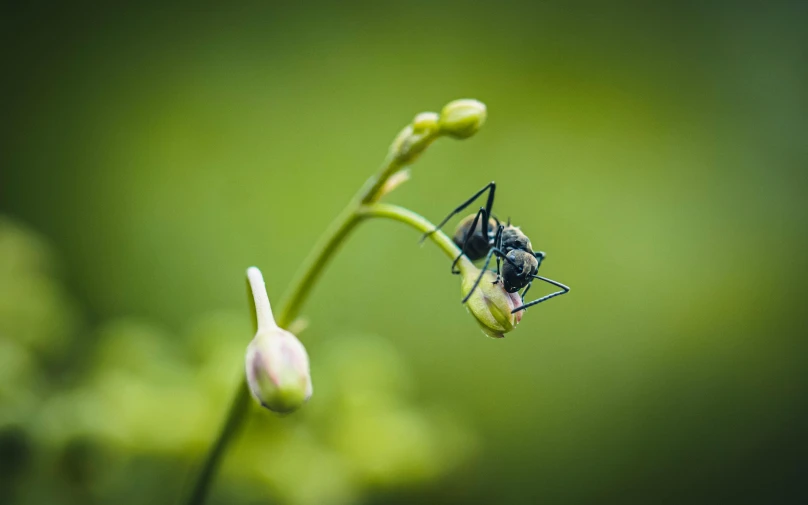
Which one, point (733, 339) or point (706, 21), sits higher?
point (706, 21)

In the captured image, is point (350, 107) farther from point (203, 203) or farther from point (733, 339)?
point (733, 339)

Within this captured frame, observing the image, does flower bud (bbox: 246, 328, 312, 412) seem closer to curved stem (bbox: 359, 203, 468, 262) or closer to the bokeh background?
curved stem (bbox: 359, 203, 468, 262)

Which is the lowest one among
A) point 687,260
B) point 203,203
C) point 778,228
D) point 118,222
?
point 118,222

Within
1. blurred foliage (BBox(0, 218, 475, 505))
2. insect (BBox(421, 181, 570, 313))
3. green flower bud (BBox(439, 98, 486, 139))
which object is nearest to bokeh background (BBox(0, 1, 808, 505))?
blurred foliage (BBox(0, 218, 475, 505))

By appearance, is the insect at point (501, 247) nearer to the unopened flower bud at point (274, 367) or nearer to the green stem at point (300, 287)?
the green stem at point (300, 287)

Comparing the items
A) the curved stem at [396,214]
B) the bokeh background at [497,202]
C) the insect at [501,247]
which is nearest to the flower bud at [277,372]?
the curved stem at [396,214]

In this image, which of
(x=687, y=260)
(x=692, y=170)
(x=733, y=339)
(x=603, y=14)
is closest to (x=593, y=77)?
(x=603, y=14)

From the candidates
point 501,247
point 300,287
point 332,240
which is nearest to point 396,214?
point 332,240
